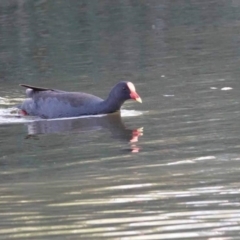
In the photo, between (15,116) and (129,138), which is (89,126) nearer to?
(129,138)

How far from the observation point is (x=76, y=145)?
444 inches

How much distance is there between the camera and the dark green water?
7270mm

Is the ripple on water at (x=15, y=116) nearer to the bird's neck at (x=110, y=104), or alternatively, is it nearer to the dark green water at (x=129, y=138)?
the dark green water at (x=129, y=138)

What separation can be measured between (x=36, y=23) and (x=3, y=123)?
14179mm

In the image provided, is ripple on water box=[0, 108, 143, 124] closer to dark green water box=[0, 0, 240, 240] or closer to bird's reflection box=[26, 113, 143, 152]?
dark green water box=[0, 0, 240, 240]

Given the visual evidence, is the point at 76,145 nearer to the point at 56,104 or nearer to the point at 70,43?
the point at 56,104

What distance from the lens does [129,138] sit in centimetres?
1166

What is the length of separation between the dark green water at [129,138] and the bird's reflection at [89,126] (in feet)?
0.05

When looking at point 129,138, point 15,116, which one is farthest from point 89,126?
point 15,116

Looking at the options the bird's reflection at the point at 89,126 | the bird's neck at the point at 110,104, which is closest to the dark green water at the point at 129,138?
the bird's reflection at the point at 89,126

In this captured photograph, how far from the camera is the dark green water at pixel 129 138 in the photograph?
286 inches

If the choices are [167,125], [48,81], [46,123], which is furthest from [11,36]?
[167,125]

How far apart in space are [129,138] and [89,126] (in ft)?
4.83

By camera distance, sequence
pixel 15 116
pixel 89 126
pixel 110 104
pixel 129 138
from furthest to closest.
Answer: pixel 15 116, pixel 110 104, pixel 89 126, pixel 129 138
